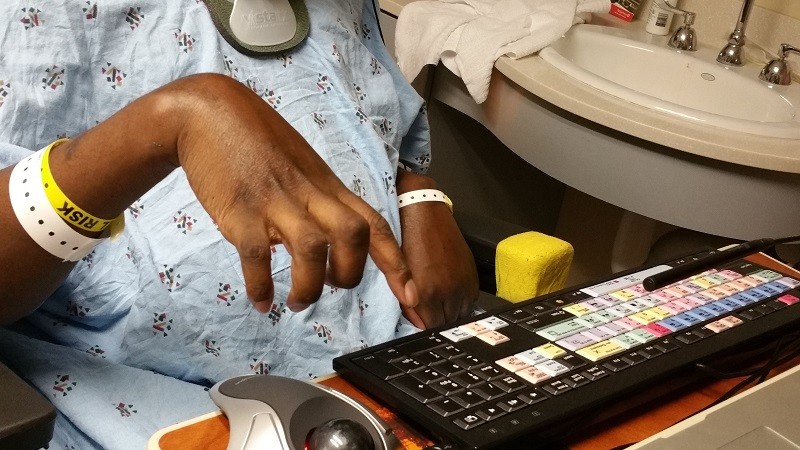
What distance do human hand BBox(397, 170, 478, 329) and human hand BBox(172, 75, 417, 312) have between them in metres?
0.42

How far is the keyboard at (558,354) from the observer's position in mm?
539

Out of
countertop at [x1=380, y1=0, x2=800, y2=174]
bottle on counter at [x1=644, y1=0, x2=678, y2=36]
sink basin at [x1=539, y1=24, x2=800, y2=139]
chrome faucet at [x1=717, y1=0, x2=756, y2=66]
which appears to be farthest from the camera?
bottle on counter at [x1=644, y1=0, x2=678, y2=36]

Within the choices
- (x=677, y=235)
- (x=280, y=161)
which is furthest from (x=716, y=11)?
(x=280, y=161)

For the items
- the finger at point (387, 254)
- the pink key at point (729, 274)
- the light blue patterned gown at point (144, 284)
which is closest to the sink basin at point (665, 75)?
the pink key at point (729, 274)

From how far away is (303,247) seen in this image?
0.44m

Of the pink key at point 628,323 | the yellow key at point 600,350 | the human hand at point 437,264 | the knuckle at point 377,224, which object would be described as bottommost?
the human hand at point 437,264

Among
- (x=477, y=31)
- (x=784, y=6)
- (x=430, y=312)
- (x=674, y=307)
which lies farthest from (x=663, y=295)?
(x=784, y=6)

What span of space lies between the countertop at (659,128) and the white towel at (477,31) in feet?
0.30

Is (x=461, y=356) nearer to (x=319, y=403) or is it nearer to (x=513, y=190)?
(x=319, y=403)

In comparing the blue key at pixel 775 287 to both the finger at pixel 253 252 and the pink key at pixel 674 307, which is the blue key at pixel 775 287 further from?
the finger at pixel 253 252

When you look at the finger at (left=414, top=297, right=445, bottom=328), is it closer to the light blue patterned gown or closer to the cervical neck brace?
the light blue patterned gown

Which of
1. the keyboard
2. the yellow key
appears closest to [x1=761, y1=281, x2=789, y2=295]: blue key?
the keyboard

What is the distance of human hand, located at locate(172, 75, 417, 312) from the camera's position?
448 mm

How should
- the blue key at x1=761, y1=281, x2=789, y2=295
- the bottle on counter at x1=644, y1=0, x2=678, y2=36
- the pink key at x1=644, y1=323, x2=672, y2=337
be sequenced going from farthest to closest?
the bottle on counter at x1=644, y1=0, x2=678, y2=36 → the blue key at x1=761, y1=281, x2=789, y2=295 → the pink key at x1=644, y1=323, x2=672, y2=337
